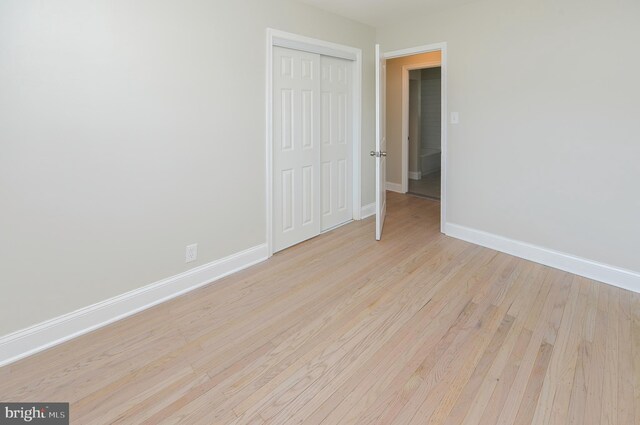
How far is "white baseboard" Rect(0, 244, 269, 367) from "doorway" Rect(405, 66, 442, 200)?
12.7 ft

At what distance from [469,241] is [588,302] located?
4.19 feet

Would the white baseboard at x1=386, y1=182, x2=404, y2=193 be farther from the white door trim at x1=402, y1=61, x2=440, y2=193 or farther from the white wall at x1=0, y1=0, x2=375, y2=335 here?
the white wall at x1=0, y1=0, x2=375, y2=335

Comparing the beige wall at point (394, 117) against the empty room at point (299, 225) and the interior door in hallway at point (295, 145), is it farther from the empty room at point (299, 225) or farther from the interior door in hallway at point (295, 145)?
the interior door in hallway at point (295, 145)

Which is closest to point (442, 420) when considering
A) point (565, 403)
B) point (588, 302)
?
point (565, 403)

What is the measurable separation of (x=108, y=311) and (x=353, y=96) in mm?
3270

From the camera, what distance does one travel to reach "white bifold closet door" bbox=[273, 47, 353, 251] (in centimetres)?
320

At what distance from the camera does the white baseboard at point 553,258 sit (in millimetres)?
2582

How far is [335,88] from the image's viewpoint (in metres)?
3.80

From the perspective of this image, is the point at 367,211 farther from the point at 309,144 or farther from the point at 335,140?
the point at 309,144

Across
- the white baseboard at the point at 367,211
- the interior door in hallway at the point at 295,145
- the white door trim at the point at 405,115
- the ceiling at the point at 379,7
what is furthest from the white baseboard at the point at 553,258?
the ceiling at the point at 379,7
